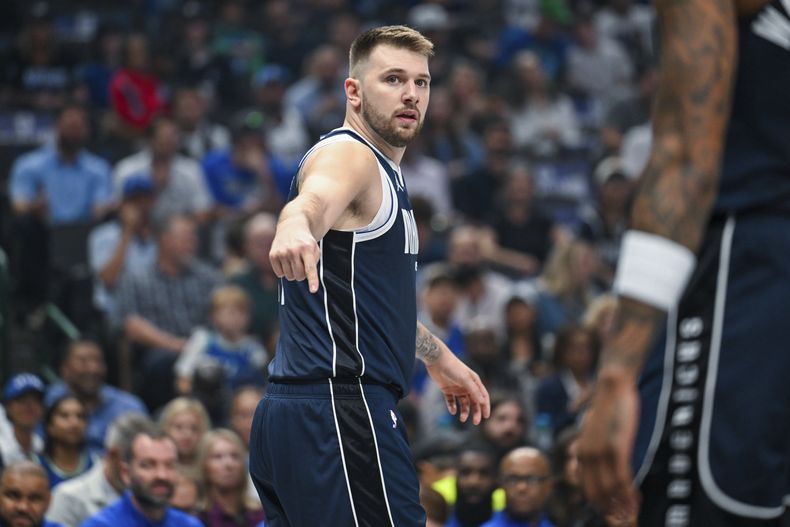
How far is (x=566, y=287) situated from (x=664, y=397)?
9383 mm

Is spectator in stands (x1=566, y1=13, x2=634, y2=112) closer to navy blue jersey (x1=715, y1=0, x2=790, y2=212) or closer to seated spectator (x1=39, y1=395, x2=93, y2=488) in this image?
seated spectator (x1=39, y1=395, x2=93, y2=488)

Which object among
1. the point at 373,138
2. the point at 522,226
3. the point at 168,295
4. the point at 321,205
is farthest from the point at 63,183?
the point at 321,205

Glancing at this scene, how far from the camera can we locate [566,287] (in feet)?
Result: 41.4

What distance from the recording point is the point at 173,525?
815 cm

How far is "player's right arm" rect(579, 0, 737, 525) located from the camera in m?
3.07

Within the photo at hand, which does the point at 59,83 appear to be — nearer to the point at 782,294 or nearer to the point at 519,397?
the point at 519,397

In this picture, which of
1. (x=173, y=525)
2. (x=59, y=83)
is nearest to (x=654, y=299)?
(x=173, y=525)

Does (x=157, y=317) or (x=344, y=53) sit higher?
(x=344, y=53)

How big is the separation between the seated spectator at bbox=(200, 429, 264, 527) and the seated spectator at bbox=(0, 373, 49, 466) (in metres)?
1.24

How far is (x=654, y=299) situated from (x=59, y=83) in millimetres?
13451

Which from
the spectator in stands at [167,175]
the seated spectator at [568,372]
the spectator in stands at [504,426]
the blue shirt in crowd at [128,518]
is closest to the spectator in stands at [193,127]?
the spectator in stands at [167,175]

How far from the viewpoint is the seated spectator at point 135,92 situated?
15.1 m

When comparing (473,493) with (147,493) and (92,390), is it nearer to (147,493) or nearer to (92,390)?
(147,493)

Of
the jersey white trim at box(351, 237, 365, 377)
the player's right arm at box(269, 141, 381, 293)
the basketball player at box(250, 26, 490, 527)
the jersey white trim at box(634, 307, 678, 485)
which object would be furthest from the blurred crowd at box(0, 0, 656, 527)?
the jersey white trim at box(634, 307, 678, 485)
